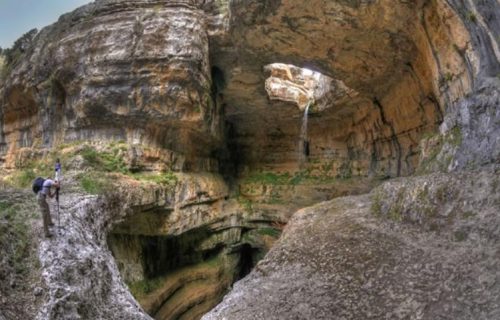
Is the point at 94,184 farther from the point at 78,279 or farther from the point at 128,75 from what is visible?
the point at 78,279

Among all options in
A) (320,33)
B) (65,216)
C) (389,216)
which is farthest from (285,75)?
(65,216)

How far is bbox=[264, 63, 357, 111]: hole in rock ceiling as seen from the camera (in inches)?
637

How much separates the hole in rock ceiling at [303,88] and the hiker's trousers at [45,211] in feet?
40.1

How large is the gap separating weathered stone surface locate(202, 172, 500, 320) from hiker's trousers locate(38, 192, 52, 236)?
A: 106 inches

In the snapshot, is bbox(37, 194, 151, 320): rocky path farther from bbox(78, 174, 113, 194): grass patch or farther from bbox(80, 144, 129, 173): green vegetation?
bbox(80, 144, 129, 173): green vegetation

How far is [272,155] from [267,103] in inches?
165

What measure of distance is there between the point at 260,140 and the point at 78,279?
1620cm

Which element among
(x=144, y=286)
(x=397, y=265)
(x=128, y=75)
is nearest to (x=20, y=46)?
(x=128, y=75)

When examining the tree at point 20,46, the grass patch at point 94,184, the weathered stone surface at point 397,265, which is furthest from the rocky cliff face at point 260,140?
the tree at point 20,46

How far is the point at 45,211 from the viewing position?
5.21m

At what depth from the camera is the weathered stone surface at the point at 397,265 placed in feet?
13.5

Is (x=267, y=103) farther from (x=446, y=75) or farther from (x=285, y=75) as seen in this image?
(x=446, y=75)

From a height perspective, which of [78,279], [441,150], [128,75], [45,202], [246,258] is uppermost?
[128,75]

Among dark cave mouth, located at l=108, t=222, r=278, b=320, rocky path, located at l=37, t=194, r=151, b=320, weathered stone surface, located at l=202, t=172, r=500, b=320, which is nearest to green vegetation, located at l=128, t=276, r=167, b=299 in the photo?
dark cave mouth, located at l=108, t=222, r=278, b=320
